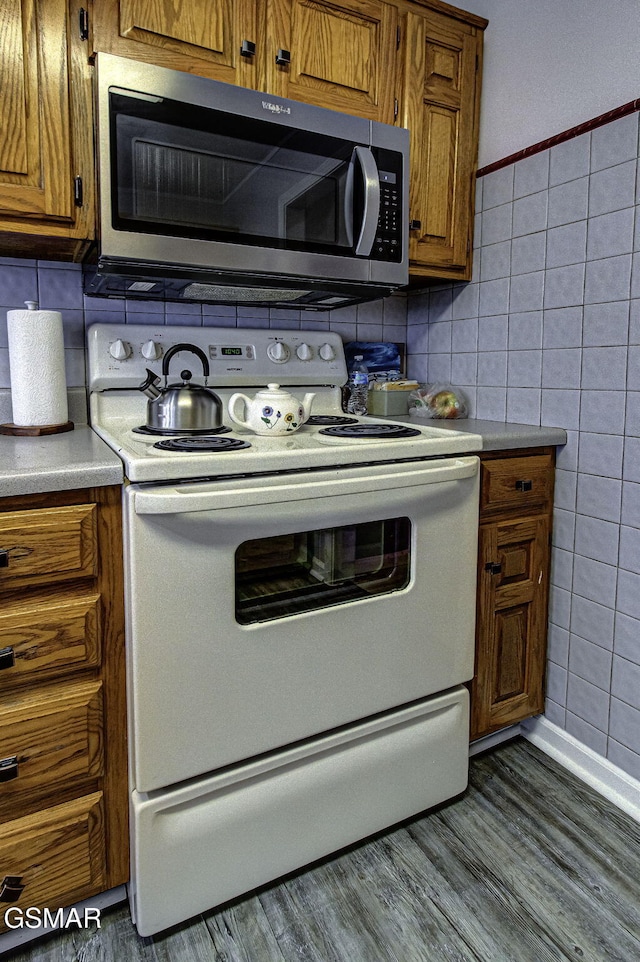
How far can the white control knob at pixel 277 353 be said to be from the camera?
1.78 metres

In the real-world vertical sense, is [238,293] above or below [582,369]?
above

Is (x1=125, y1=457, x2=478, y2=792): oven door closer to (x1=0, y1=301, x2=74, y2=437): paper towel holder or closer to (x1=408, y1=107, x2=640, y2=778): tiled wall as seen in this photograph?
(x1=408, y1=107, x2=640, y2=778): tiled wall

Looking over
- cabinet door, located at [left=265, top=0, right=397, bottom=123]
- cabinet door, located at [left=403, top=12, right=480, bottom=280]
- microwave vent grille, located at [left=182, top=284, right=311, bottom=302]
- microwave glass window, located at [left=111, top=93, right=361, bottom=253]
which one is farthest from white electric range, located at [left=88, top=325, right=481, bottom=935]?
cabinet door, located at [left=265, top=0, right=397, bottom=123]

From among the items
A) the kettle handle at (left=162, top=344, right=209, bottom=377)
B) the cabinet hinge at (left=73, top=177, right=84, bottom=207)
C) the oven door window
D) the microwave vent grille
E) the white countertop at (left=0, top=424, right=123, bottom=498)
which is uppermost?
the cabinet hinge at (left=73, top=177, right=84, bottom=207)

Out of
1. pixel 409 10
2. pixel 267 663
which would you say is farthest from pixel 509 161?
pixel 267 663

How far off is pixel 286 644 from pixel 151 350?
0.88 meters

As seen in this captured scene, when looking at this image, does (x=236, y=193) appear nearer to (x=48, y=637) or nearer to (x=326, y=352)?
(x=326, y=352)

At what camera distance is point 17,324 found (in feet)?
4.46

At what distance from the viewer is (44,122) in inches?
48.2

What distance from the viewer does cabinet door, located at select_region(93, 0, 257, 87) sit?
126 cm

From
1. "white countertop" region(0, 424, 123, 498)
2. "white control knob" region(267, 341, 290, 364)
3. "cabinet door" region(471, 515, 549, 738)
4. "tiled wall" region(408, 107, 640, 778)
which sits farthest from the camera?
"white control knob" region(267, 341, 290, 364)

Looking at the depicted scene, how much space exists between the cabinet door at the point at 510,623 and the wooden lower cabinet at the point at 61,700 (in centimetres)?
91

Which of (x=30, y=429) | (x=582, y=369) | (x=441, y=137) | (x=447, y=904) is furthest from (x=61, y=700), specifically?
(x=441, y=137)

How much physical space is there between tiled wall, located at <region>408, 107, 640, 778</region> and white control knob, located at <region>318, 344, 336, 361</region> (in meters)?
0.47
